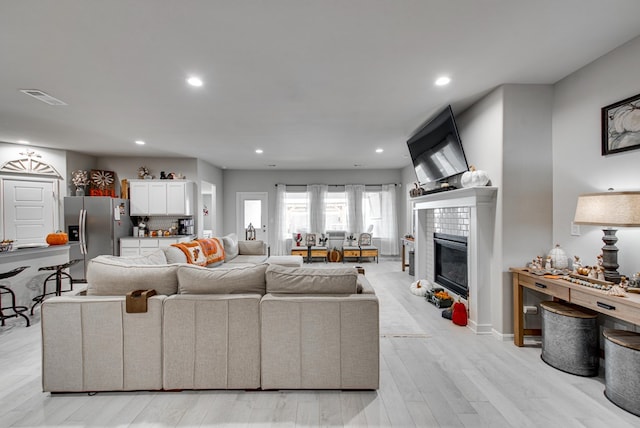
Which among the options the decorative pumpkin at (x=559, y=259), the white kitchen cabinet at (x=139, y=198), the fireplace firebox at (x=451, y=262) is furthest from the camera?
the white kitchen cabinet at (x=139, y=198)

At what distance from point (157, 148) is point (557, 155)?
20.4ft

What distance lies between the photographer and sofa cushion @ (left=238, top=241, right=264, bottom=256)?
6.04 metres

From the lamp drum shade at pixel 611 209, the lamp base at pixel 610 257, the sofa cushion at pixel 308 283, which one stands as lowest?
the sofa cushion at pixel 308 283

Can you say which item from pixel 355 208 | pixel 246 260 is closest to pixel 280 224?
pixel 355 208

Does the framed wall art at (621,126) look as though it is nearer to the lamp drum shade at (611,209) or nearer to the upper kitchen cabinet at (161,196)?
the lamp drum shade at (611,209)

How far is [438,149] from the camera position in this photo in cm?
391

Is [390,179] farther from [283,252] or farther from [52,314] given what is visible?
[52,314]

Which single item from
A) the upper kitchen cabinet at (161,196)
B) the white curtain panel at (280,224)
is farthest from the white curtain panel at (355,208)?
Answer: the upper kitchen cabinet at (161,196)

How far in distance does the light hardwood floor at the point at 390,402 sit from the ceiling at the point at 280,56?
2597 millimetres

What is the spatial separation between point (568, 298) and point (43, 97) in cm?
551

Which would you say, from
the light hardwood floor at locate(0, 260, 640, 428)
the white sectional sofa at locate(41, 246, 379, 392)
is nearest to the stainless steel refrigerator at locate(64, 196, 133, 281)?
the light hardwood floor at locate(0, 260, 640, 428)

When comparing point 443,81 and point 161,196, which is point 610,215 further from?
point 161,196

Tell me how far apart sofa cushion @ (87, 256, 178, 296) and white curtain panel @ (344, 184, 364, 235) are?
6.35 m

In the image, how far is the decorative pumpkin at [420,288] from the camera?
4.58m
